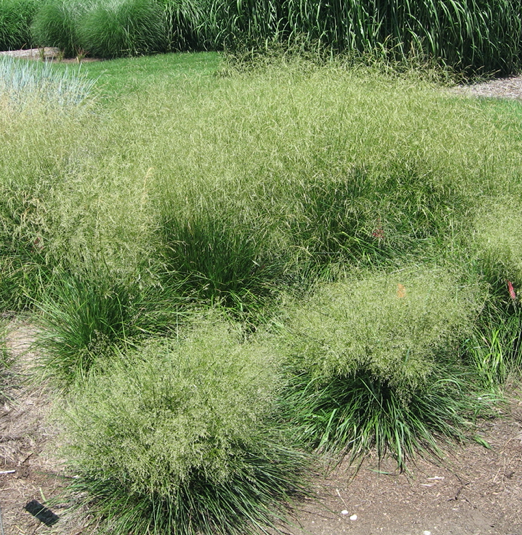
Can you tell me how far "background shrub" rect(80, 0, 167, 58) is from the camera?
39.0ft

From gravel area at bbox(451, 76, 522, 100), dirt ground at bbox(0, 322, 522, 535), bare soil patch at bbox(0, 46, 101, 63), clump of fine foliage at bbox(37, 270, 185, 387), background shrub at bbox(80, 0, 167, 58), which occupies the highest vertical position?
background shrub at bbox(80, 0, 167, 58)

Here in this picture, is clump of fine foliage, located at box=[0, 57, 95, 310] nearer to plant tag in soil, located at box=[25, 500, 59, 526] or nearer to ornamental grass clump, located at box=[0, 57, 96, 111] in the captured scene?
ornamental grass clump, located at box=[0, 57, 96, 111]

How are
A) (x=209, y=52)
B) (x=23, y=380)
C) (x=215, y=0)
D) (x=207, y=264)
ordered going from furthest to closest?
1. (x=209, y=52)
2. (x=215, y=0)
3. (x=207, y=264)
4. (x=23, y=380)

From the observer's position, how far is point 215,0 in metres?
9.65

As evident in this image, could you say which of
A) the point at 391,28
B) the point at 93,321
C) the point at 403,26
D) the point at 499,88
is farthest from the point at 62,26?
the point at 93,321

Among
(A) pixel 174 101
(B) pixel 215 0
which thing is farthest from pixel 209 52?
(A) pixel 174 101

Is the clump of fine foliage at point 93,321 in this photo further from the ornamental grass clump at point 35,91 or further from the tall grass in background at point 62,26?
the tall grass in background at point 62,26

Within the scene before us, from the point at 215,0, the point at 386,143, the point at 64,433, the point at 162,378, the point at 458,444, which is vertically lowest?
the point at 458,444

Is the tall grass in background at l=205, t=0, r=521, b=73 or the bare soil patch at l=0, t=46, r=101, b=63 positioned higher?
the tall grass in background at l=205, t=0, r=521, b=73

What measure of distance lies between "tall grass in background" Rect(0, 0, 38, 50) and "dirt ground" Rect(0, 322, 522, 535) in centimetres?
1357

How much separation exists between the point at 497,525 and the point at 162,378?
1501 millimetres

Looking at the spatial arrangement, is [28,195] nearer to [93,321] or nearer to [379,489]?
[93,321]

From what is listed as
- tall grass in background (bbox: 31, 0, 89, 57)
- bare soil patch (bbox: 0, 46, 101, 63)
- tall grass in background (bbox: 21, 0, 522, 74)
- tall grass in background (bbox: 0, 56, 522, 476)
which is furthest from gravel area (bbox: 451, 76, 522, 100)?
tall grass in background (bbox: 31, 0, 89, 57)

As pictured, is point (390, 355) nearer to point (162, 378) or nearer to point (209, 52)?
point (162, 378)
